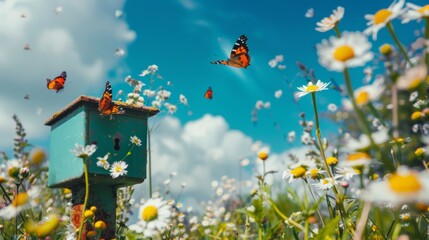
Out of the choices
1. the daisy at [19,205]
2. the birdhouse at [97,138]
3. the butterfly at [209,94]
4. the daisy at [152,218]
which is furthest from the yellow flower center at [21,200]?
the butterfly at [209,94]

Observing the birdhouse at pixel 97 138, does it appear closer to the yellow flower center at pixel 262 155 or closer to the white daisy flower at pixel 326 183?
the yellow flower center at pixel 262 155

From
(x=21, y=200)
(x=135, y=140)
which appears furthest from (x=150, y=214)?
(x=135, y=140)

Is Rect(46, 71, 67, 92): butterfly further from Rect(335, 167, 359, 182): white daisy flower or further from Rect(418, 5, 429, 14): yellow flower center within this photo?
Rect(418, 5, 429, 14): yellow flower center

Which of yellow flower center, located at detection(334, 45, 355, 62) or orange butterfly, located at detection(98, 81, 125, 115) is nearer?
yellow flower center, located at detection(334, 45, 355, 62)

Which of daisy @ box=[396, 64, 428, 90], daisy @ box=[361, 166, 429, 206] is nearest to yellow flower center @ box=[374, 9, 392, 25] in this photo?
daisy @ box=[396, 64, 428, 90]

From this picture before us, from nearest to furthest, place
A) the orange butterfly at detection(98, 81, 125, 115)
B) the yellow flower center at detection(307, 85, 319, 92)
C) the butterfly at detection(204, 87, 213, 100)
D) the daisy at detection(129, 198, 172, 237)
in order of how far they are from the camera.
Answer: the daisy at detection(129, 198, 172, 237) → the yellow flower center at detection(307, 85, 319, 92) → the orange butterfly at detection(98, 81, 125, 115) → the butterfly at detection(204, 87, 213, 100)

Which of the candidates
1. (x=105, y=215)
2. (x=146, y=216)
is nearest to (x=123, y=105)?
(x=105, y=215)

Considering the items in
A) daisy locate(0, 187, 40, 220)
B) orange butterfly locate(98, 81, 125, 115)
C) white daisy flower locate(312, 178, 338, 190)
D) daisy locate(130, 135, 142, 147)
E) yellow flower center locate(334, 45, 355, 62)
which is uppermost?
orange butterfly locate(98, 81, 125, 115)
